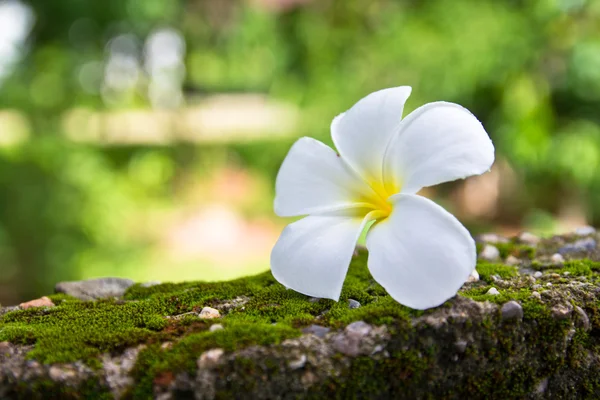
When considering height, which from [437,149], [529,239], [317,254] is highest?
[437,149]

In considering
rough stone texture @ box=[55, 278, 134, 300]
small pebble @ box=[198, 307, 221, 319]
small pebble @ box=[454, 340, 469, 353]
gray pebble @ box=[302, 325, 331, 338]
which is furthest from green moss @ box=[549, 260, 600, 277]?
rough stone texture @ box=[55, 278, 134, 300]

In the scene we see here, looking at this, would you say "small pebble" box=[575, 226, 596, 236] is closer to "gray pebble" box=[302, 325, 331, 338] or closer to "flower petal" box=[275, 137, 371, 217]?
"flower petal" box=[275, 137, 371, 217]

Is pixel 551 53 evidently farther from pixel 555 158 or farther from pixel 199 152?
pixel 199 152

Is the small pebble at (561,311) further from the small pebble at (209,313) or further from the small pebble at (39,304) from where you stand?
the small pebble at (39,304)

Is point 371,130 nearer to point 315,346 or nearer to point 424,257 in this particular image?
point 424,257

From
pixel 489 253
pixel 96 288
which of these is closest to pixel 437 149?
Result: pixel 489 253
